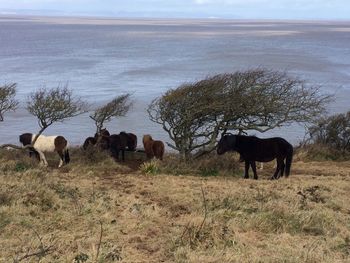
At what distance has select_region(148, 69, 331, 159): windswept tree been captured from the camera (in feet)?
56.1

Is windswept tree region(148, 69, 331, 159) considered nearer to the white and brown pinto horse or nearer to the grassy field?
the white and brown pinto horse

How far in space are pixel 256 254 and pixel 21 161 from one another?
36.3 ft

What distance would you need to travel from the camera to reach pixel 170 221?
27.3 feet

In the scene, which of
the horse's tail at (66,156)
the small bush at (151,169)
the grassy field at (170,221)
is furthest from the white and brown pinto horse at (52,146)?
the grassy field at (170,221)

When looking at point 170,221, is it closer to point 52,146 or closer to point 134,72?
point 52,146

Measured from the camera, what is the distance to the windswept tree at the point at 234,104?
674 inches

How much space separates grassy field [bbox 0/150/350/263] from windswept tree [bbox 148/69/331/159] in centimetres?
519

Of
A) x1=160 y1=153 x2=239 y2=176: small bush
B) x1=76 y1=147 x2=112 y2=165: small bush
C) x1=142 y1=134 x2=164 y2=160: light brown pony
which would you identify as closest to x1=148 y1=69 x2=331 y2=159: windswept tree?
x1=142 y1=134 x2=164 y2=160: light brown pony

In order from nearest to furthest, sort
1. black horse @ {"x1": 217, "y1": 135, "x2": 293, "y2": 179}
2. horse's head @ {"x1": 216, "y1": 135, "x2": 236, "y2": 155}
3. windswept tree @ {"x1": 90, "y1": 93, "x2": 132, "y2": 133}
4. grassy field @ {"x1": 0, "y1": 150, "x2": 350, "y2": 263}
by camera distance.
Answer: grassy field @ {"x1": 0, "y1": 150, "x2": 350, "y2": 263} → black horse @ {"x1": 217, "y1": 135, "x2": 293, "y2": 179} → horse's head @ {"x1": 216, "y1": 135, "x2": 236, "y2": 155} → windswept tree @ {"x1": 90, "y1": 93, "x2": 132, "y2": 133}

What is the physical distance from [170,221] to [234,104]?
9.22m

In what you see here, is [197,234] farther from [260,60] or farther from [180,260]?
[260,60]

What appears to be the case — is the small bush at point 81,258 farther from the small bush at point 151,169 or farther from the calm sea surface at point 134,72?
the calm sea surface at point 134,72

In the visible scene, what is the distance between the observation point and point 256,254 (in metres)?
6.62

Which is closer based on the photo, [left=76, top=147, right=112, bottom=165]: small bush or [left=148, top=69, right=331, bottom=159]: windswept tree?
[left=76, top=147, right=112, bottom=165]: small bush
